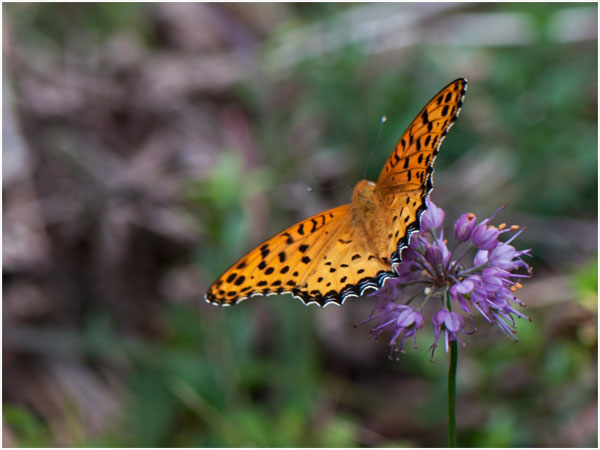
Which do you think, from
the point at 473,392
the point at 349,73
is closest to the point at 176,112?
the point at 349,73

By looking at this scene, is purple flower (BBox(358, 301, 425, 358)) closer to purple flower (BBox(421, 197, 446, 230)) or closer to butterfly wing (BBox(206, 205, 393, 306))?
butterfly wing (BBox(206, 205, 393, 306))

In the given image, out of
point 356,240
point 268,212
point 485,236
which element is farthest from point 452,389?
point 268,212

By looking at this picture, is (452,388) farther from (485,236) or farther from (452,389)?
(485,236)

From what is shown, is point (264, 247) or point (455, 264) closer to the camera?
point (455, 264)

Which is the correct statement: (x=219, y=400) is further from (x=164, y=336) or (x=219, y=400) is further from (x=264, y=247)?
(x=264, y=247)

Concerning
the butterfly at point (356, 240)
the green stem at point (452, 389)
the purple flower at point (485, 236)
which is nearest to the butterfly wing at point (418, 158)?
the butterfly at point (356, 240)

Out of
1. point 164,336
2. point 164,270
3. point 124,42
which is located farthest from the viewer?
point 124,42
